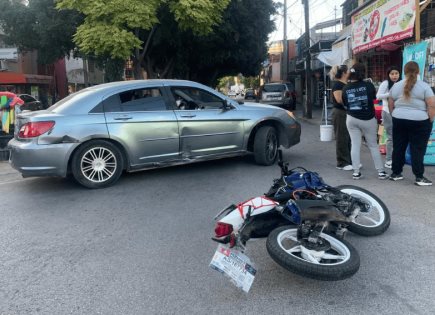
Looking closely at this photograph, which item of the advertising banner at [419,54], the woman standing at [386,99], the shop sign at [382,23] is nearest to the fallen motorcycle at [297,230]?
the woman standing at [386,99]

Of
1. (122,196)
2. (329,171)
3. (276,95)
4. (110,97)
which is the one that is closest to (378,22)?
(329,171)

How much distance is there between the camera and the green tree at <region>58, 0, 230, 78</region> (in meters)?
15.2

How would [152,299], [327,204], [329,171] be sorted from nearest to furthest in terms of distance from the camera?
[152,299] < [327,204] < [329,171]

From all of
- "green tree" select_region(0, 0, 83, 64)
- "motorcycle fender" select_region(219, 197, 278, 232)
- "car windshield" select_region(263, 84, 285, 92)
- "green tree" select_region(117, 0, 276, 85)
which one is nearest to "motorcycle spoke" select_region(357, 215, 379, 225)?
"motorcycle fender" select_region(219, 197, 278, 232)

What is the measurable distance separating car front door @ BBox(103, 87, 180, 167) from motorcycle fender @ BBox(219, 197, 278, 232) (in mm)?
3566

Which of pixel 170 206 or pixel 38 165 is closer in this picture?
pixel 170 206

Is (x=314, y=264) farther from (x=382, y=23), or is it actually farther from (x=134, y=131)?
(x=382, y=23)

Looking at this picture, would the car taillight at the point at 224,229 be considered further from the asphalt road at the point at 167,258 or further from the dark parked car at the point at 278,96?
the dark parked car at the point at 278,96

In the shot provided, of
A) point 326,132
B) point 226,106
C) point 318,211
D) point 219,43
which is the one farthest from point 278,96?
point 318,211

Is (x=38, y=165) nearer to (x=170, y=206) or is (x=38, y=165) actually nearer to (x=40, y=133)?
(x=40, y=133)

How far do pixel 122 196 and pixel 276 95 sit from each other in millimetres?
19594

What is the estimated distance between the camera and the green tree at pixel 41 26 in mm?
Answer: 20359

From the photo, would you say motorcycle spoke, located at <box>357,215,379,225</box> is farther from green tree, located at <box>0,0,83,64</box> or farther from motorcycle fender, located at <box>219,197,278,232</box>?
green tree, located at <box>0,0,83,64</box>

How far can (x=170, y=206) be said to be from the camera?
5508 millimetres
